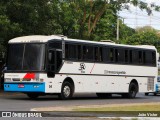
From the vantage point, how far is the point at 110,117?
1697cm

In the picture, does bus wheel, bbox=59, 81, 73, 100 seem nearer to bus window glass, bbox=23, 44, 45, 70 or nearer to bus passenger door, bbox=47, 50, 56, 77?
bus passenger door, bbox=47, 50, 56, 77

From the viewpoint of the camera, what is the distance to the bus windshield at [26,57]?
26875mm

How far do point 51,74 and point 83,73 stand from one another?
277 cm

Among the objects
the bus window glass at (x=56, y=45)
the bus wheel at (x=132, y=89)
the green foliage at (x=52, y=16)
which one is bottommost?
the bus wheel at (x=132, y=89)

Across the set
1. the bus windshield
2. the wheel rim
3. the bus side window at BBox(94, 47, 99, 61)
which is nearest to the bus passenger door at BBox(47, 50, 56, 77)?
the bus windshield

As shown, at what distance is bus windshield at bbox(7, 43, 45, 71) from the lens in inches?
1058

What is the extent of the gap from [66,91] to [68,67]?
50.9 inches

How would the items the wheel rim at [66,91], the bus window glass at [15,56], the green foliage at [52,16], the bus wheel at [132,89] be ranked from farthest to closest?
the bus wheel at [132,89] < the green foliage at [52,16] < the wheel rim at [66,91] < the bus window glass at [15,56]

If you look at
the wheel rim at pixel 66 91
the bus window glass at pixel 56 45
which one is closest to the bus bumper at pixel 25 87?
the wheel rim at pixel 66 91

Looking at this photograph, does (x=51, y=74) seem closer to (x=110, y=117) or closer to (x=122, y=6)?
(x=110, y=117)

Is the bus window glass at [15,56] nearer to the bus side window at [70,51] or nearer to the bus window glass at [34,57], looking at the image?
the bus window glass at [34,57]

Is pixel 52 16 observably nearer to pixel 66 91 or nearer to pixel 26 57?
pixel 66 91

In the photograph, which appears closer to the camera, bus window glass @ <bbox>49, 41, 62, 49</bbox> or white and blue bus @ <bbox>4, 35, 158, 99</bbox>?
white and blue bus @ <bbox>4, 35, 158, 99</bbox>

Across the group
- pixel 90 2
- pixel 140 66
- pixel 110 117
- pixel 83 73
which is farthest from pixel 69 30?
pixel 110 117
